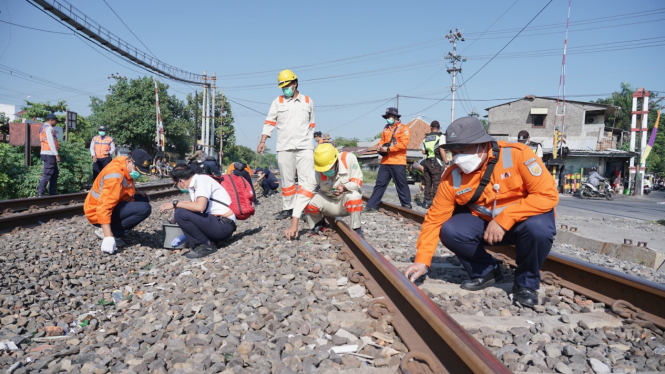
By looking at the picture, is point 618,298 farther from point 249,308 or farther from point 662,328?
point 249,308

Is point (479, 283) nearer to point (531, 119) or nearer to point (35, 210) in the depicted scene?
point (35, 210)

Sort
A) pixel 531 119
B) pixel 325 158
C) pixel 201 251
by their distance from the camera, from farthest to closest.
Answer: pixel 531 119
pixel 325 158
pixel 201 251

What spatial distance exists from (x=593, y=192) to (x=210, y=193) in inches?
833

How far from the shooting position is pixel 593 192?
2050 centimetres

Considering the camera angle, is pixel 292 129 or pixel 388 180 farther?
pixel 388 180

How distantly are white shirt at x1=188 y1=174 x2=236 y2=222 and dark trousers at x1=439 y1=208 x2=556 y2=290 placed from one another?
2568mm

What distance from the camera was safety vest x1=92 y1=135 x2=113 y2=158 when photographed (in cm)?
1036

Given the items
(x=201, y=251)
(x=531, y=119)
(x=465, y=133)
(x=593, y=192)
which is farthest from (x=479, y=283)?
(x=531, y=119)

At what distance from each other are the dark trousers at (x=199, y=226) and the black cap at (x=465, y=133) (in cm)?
280

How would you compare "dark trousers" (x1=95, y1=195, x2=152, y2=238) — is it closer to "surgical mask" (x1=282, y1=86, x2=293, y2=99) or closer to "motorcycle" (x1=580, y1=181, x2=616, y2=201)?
"surgical mask" (x1=282, y1=86, x2=293, y2=99)

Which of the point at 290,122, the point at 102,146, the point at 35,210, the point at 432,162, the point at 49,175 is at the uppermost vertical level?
the point at 290,122

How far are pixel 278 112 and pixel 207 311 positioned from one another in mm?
4104

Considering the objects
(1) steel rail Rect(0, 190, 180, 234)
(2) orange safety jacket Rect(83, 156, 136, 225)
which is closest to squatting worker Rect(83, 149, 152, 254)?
(2) orange safety jacket Rect(83, 156, 136, 225)

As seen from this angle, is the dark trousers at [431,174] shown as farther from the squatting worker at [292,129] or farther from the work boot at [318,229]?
the work boot at [318,229]
